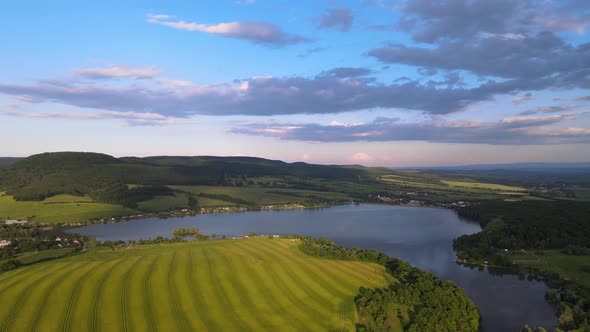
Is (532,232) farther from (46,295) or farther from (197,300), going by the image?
(46,295)

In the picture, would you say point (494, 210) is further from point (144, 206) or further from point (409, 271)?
point (144, 206)

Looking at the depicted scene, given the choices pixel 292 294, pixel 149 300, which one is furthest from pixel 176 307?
pixel 292 294

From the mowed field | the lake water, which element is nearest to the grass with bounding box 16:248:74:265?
the mowed field

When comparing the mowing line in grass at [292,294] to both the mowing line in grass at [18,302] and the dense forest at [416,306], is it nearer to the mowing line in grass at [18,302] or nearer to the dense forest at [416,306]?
the dense forest at [416,306]

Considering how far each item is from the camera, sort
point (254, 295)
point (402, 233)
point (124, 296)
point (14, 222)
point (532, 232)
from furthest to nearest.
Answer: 1. point (14, 222)
2. point (402, 233)
3. point (532, 232)
4. point (254, 295)
5. point (124, 296)

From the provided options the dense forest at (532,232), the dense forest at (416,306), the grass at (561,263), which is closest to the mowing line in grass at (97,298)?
the dense forest at (416,306)

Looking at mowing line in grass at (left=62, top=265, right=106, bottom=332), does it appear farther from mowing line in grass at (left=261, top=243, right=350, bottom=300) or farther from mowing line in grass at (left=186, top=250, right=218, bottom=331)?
mowing line in grass at (left=261, top=243, right=350, bottom=300)
